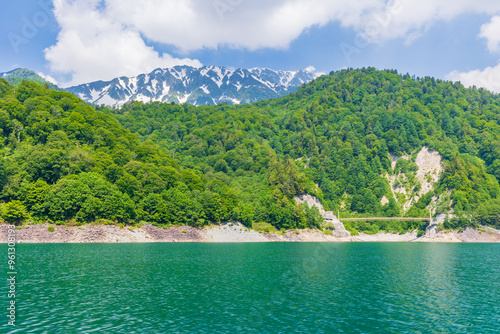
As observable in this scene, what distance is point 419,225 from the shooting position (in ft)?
604

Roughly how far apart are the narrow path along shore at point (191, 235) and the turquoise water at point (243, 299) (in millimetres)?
38006

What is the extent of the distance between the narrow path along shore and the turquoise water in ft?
125

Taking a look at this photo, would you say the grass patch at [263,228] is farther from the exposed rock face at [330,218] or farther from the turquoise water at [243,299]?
the turquoise water at [243,299]

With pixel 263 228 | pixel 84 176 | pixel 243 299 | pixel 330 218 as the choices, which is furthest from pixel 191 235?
pixel 243 299

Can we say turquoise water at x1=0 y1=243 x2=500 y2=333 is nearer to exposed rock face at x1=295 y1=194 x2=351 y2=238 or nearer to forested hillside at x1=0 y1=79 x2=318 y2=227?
forested hillside at x1=0 y1=79 x2=318 y2=227

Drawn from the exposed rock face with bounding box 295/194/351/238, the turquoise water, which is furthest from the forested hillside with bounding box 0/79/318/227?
the turquoise water

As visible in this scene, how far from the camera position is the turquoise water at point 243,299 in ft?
81.6

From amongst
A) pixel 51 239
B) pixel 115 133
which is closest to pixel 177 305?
pixel 51 239

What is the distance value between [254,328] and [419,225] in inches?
7340

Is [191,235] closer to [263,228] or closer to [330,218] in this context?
[263,228]

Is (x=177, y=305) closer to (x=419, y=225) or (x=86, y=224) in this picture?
(x=86, y=224)

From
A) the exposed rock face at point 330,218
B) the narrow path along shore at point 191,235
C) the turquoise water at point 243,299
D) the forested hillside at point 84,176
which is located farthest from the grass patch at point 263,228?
the turquoise water at point 243,299

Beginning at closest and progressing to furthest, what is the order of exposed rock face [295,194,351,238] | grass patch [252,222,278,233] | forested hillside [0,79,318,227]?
forested hillside [0,79,318,227] → grass patch [252,222,278,233] → exposed rock face [295,194,351,238]

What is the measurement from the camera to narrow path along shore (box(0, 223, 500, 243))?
289 ft
